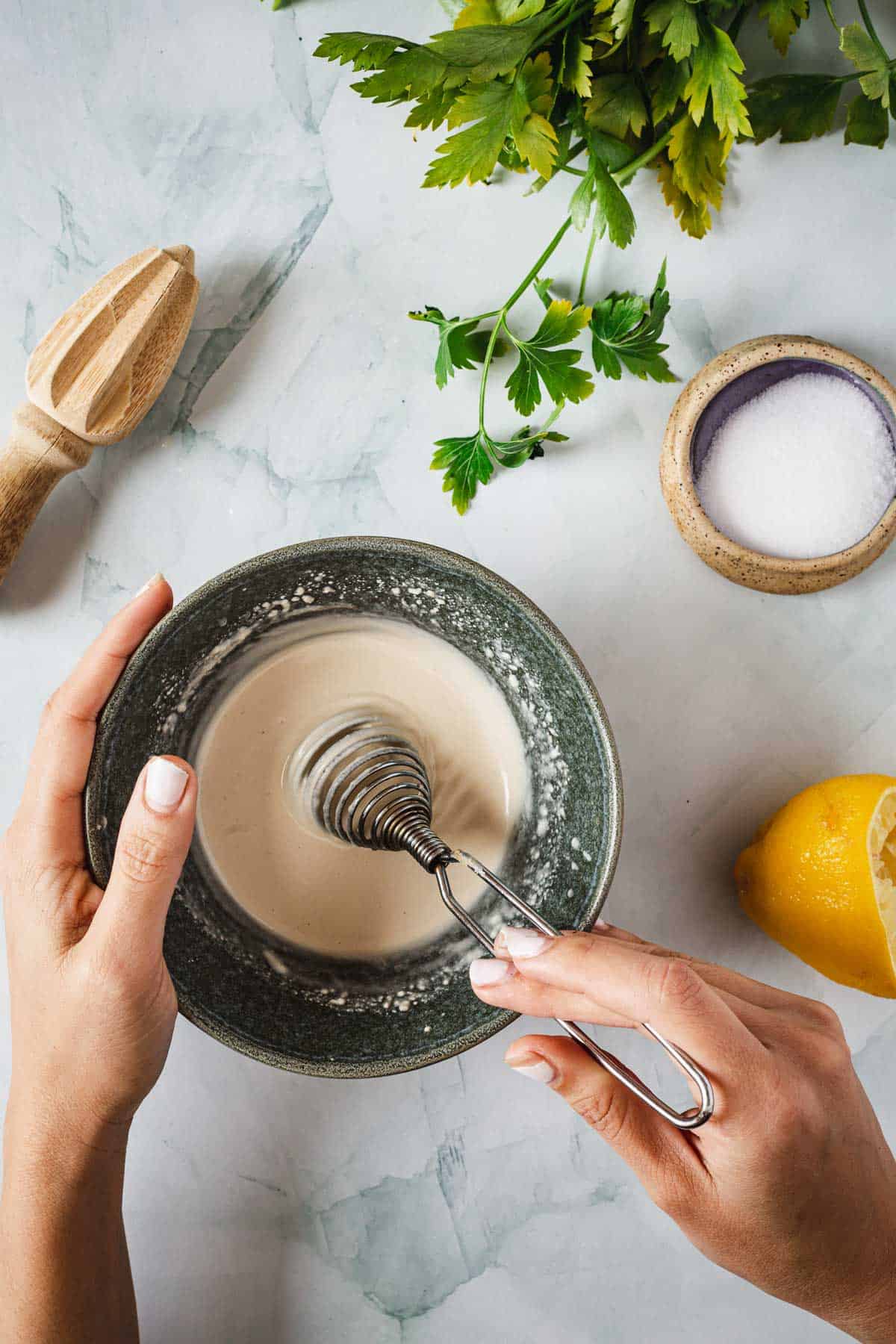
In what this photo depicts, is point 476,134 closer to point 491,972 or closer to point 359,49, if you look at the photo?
point 359,49

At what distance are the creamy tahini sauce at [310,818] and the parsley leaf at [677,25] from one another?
42 centimetres

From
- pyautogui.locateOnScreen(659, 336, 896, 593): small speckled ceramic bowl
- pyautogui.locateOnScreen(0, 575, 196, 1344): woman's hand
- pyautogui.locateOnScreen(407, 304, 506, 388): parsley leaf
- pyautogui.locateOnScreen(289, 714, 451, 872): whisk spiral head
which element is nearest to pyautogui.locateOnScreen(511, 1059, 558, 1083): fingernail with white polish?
pyautogui.locateOnScreen(289, 714, 451, 872): whisk spiral head

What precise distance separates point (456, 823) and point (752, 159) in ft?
1.92

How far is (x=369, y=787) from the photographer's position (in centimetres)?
67

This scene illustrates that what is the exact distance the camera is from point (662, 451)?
0.76 meters

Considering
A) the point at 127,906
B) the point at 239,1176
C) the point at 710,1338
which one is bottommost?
the point at 710,1338

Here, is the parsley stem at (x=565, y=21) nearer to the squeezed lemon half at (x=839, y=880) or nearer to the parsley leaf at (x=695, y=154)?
the parsley leaf at (x=695, y=154)

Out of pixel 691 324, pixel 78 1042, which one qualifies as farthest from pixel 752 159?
pixel 78 1042

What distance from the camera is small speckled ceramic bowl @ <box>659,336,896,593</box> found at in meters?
0.72

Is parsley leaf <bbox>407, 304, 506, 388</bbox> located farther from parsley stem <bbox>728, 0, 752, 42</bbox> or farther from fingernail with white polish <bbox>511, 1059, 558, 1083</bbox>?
fingernail with white polish <bbox>511, 1059, 558, 1083</bbox>

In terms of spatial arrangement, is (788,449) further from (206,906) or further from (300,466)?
(206,906)

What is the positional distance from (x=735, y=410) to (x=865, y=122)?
247 millimetres

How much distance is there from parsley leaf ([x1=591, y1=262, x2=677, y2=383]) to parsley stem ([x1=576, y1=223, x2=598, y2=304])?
20 millimetres

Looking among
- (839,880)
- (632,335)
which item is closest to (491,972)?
(839,880)
